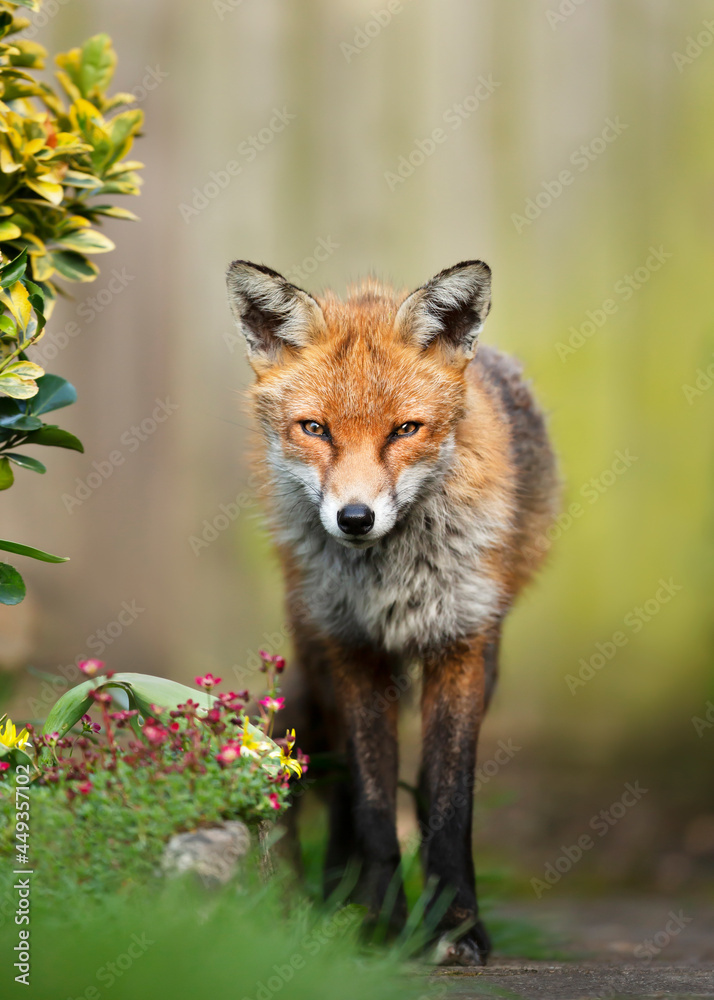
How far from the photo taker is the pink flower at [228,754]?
1.96 meters

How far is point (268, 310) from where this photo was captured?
2887 millimetres

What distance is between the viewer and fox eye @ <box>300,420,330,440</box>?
2.67m

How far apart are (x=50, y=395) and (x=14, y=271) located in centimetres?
42

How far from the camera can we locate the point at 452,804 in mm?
2873

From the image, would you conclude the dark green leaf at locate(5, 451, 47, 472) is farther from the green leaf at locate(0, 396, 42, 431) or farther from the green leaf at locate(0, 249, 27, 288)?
the green leaf at locate(0, 249, 27, 288)

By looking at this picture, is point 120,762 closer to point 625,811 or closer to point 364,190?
point 625,811

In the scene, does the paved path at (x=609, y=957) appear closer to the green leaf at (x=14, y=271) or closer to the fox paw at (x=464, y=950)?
the fox paw at (x=464, y=950)

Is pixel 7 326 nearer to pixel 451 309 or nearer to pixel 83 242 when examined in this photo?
pixel 83 242

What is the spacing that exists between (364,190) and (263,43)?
962mm

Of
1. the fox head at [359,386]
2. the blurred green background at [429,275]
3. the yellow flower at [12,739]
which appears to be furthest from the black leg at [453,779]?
the blurred green background at [429,275]

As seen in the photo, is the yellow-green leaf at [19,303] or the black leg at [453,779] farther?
the black leg at [453,779]

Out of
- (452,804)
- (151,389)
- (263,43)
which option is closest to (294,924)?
(452,804)

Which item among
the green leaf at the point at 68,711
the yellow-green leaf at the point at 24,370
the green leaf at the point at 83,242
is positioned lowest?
the green leaf at the point at 68,711

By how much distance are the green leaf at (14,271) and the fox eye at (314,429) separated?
2.80 ft
